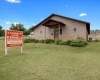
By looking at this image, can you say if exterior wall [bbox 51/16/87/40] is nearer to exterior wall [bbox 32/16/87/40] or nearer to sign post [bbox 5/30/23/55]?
exterior wall [bbox 32/16/87/40]

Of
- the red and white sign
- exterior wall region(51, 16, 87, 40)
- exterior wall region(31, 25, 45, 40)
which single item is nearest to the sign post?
the red and white sign

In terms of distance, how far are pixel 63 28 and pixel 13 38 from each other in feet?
49.2

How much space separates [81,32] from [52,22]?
5.10 metres

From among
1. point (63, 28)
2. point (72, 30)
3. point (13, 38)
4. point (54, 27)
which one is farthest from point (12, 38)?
point (54, 27)

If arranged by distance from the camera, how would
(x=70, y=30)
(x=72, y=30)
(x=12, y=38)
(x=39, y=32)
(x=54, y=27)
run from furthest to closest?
(x=39, y=32) → (x=54, y=27) → (x=70, y=30) → (x=72, y=30) → (x=12, y=38)

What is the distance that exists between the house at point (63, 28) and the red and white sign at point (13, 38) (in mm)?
12657

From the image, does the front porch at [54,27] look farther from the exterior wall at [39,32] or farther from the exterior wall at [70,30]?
the exterior wall at [39,32]

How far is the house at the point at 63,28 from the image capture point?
23.7 metres

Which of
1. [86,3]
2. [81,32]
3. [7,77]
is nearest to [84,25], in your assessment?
[81,32]

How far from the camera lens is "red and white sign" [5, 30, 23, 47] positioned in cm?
1093

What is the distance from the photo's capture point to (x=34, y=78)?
571cm

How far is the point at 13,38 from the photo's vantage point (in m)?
11.4

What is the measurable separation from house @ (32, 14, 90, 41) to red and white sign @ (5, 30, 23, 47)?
12657mm

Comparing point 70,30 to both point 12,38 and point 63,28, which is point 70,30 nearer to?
point 63,28
